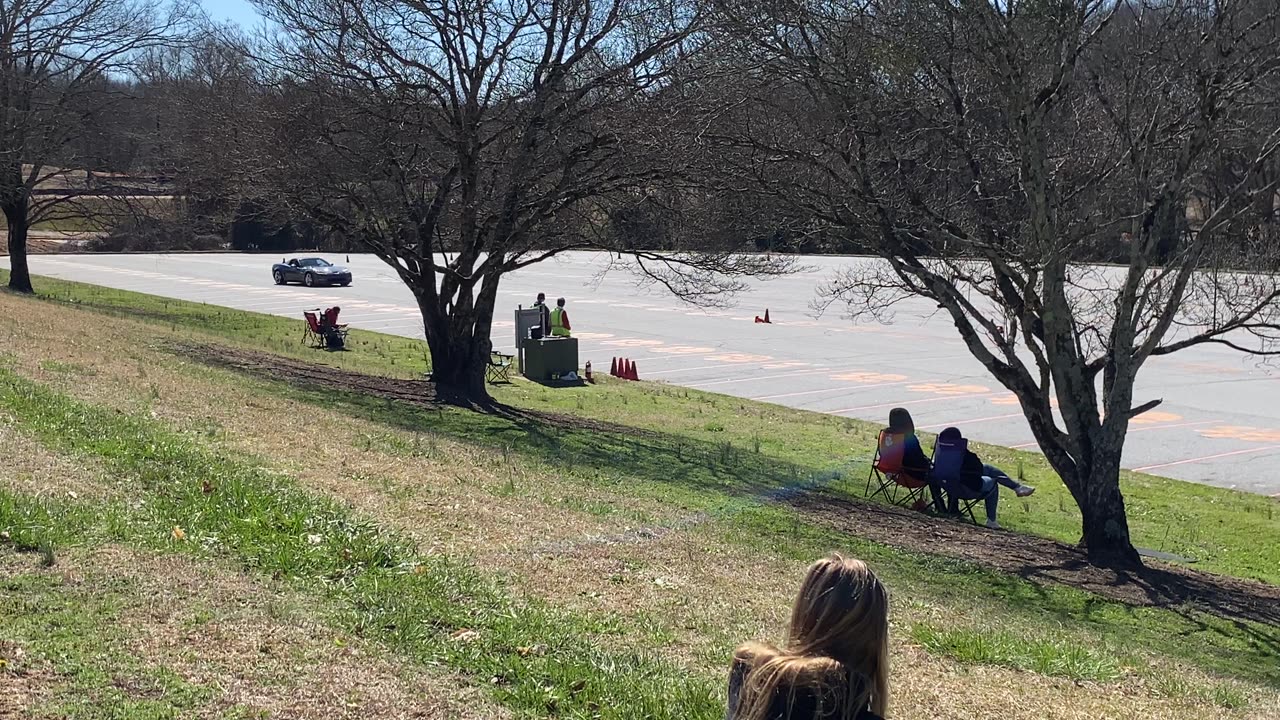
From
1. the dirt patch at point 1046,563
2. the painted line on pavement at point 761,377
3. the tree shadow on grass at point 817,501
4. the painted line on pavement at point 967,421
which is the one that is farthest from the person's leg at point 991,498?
the painted line on pavement at point 761,377

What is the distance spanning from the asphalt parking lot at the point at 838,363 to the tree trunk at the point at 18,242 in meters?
7.40

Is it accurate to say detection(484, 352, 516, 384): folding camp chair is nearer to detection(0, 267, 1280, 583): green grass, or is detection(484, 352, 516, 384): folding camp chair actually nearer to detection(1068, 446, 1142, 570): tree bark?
detection(0, 267, 1280, 583): green grass

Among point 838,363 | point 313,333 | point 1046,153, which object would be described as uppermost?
point 1046,153

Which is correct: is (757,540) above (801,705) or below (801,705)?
below

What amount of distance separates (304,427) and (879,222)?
19.4 feet

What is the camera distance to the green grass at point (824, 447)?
1329 cm

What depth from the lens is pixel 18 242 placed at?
32844 mm

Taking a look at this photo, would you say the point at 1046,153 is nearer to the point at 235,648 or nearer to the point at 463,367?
the point at 235,648

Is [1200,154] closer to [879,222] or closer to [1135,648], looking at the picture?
[879,222]

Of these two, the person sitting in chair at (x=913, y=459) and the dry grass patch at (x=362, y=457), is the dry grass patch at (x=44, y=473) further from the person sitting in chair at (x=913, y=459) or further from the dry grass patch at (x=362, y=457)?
the person sitting in chair at (x=913, y=459)

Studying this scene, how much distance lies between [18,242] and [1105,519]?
29.2 meters

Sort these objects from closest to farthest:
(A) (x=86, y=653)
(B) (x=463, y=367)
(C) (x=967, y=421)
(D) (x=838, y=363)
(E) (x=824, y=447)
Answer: (A) (x=86, y=653) < (E) (x=824, y=447) < (B) (x=463, y=367) < (C) (x=967, y=421) < (D) (x=838, y=363)

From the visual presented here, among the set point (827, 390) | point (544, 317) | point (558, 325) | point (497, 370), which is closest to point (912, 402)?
point (827, 390)

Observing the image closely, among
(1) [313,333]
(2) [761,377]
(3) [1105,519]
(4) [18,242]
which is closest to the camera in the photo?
(3) [1105,519]
